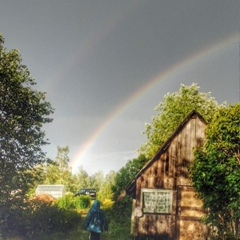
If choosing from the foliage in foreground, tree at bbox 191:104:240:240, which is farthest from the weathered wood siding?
the foliage in foreground

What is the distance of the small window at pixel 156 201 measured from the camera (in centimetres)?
1727

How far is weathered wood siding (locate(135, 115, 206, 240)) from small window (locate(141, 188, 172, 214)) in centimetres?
25

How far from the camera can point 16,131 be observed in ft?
68.0

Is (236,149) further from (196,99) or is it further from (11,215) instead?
(196,99)

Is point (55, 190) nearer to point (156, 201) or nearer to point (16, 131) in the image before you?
point (16, 131)

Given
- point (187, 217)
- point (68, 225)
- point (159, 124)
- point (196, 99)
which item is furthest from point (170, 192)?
point (196, 99)

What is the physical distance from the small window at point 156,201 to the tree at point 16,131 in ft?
30.6

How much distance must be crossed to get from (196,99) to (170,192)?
30606 mm

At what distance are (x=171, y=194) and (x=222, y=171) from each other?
580 centimetres

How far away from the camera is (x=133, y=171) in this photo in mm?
29516

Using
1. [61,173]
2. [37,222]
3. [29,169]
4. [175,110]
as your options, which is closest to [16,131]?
[29,169]

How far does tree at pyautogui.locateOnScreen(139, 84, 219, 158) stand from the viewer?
140 feet

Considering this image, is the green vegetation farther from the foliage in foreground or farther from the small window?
the small window

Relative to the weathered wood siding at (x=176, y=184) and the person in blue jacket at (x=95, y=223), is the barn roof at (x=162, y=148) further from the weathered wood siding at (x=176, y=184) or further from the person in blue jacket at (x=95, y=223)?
the person in blue jacket at (x=95, y=223)
